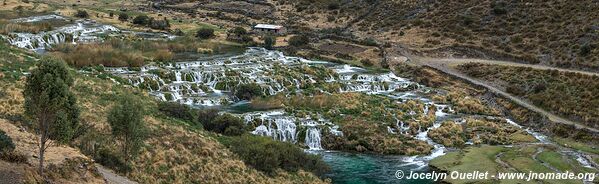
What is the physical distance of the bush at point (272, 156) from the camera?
3822 cm

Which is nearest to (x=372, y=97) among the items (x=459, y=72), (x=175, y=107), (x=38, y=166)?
(x=459, y=72)

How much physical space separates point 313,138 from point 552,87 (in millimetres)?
31222

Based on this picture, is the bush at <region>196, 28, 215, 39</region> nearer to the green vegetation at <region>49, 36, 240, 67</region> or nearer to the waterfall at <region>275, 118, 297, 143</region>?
the green vegetation at <region>49, 36, 240, 67</region>

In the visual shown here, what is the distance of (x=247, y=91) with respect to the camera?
211 feet

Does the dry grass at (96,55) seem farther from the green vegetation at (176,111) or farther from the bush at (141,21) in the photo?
the bush at (141,21)

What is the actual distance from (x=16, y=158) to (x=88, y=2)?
433 ft

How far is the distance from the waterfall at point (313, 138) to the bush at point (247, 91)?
1259 centimetres

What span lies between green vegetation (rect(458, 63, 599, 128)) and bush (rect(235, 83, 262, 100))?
98.3ft

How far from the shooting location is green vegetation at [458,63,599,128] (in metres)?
59.0

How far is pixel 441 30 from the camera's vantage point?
100125 mm

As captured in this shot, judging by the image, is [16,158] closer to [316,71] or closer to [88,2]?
[316,71]

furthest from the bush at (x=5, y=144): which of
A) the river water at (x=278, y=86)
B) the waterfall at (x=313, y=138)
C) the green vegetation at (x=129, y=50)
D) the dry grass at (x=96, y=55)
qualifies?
the dry grass at (x=96, y=55)

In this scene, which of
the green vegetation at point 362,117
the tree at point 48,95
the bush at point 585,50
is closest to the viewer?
the tree at point 48,95

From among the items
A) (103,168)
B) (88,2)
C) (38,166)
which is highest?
(38,166)
